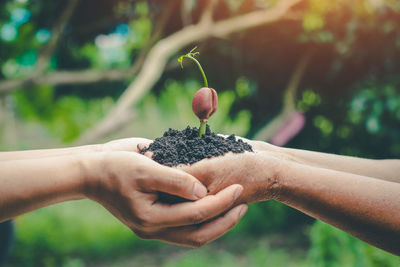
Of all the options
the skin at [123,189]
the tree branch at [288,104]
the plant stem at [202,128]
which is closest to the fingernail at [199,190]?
the skin at [123,189]

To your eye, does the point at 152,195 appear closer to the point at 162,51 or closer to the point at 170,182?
the point at 170,182

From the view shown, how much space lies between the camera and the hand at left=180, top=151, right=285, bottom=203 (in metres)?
0.97

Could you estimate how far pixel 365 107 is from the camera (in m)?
2.69

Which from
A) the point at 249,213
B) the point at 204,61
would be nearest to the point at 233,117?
the point at 204,61

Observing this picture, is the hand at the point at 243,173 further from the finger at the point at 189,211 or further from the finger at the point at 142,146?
the finger at the point at 142,146

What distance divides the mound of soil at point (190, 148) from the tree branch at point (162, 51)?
4.38 ft

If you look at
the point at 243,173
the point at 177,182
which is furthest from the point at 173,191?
the point at 243,173

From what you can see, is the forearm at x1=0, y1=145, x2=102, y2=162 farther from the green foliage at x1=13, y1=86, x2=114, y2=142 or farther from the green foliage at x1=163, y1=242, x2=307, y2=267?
the green foliage at x1=13, y1=86, x2=114, y2=142

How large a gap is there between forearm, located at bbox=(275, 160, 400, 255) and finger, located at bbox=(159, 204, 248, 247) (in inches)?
8.2

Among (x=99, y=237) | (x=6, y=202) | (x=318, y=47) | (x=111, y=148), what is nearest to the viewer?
(x=6, y=202)

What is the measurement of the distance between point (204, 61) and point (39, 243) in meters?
2.53

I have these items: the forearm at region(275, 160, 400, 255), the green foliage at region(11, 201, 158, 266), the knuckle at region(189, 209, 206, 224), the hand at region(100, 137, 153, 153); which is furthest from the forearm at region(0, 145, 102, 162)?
the green foliage at region(11, 201, 158, 266)

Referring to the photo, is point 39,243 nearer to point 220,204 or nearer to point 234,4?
point 220,204

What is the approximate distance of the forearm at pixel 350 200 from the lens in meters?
0.95
